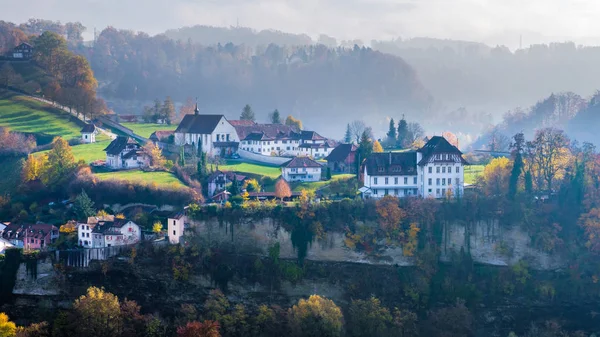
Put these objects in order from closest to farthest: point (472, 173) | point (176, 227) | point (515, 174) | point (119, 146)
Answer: point (176, 227)
point (515, 174)
point (119, 146)
point (472, 173)

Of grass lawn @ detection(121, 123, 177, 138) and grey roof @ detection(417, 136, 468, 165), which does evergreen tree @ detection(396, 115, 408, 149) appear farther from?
grass lawn @ detection(121, 123, 177, 138)

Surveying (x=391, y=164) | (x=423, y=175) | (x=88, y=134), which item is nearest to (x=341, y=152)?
(x=391, y=164)

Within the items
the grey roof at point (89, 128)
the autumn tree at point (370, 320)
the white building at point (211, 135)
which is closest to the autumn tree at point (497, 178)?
the autumn tree at point (370, 320)

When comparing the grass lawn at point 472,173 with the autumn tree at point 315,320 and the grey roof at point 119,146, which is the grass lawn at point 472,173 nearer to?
the autumn tree at point 315,320

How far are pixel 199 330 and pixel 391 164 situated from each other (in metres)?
23.4

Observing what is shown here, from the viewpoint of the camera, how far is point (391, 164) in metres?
68.1

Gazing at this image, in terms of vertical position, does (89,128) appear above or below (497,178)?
above

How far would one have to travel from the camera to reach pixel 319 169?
244 feet

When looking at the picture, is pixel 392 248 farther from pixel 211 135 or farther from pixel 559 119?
pixel 559 119

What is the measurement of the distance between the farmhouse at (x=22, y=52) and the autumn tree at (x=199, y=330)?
68.4 meters

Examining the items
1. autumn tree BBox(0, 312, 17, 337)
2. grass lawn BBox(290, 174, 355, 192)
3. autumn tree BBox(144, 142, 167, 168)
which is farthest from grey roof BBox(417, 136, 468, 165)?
autumn tree BBox(0, 312, 17, 337)

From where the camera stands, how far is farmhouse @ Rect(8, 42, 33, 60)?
110 m

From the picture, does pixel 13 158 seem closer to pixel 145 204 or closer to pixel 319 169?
pixel 145 204

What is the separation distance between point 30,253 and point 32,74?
52511 mm
